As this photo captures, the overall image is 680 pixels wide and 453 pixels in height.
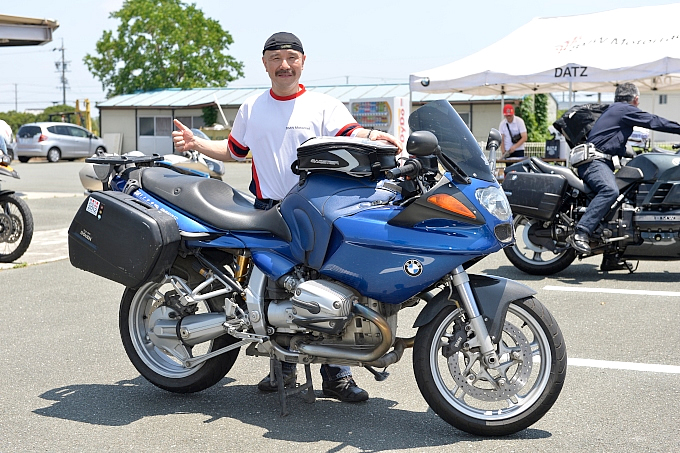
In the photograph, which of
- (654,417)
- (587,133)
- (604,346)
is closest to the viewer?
(654,417)

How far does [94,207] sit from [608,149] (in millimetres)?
5664

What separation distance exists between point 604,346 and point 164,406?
301cm

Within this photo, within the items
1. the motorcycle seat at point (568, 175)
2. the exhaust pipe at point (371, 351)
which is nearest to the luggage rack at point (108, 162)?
the exhaust pipe at point (371, 351)

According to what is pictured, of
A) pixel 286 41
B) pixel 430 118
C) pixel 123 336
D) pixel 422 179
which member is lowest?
pixel 123 336

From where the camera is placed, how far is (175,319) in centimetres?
477

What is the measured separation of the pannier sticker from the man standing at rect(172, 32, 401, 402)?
1.82 ft

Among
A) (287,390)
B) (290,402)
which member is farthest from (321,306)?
(290,402)

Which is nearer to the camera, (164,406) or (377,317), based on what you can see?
(377,317)

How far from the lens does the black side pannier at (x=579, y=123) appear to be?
9.09 metres

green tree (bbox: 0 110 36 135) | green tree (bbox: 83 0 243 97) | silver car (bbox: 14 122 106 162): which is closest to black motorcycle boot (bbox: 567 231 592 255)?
silver car (bbox: 14 122 106 162)

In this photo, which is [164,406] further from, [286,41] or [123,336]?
[286,41]

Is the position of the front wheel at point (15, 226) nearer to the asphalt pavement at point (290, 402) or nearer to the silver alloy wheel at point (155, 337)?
the asphalt pavement at point (290, 402)

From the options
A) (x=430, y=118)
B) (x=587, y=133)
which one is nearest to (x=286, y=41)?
(x=430, y=118)

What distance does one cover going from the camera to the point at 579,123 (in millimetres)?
9133
